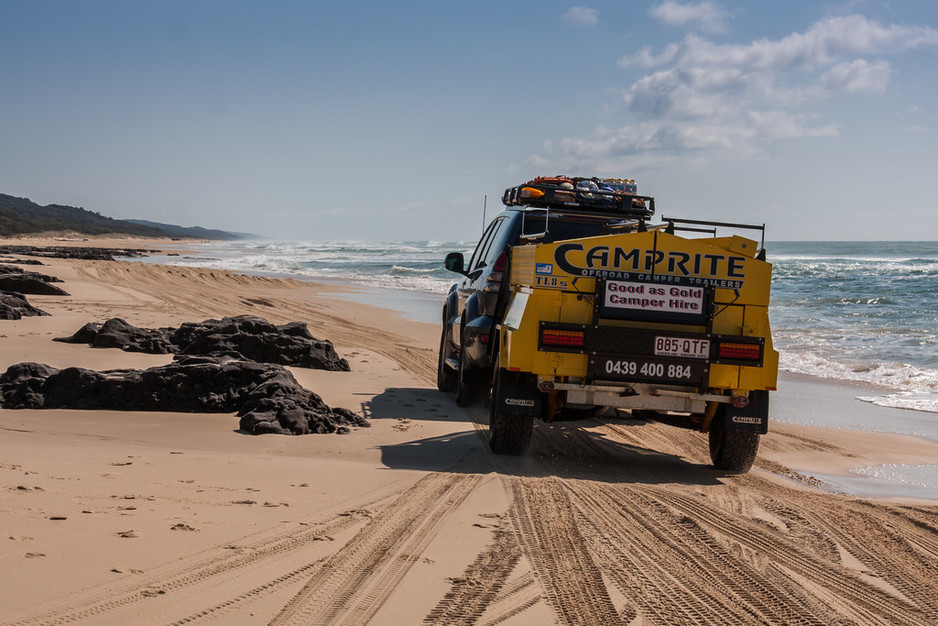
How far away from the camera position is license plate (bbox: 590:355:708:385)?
6254mm

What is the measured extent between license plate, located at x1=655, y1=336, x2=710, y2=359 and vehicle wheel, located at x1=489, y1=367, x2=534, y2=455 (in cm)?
113

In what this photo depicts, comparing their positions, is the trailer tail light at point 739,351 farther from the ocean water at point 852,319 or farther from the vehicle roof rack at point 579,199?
the ocean water at point 852,319

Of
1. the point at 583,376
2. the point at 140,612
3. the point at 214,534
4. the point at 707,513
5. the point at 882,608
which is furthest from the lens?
the point at 583,376

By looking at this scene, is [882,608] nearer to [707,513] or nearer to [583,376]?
[707,513]

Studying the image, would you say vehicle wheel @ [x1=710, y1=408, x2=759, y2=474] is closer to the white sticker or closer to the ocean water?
the white sticker

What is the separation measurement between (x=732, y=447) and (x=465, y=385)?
3.06 meters

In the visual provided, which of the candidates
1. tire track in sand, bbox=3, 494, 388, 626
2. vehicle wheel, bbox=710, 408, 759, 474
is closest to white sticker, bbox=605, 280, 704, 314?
vehicle wheel, bbox=710, 408, 759, 474

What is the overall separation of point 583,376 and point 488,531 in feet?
6.45

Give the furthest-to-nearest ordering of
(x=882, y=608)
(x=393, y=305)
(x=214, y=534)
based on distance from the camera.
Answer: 1. (x=393, y=305)
2. (x=214, y=534)
3. (x=882, y=608)

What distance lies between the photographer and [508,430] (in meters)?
6.71

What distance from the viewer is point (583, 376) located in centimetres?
629

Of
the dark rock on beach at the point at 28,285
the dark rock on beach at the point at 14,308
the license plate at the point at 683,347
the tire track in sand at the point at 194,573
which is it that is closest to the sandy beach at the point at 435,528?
the tire track in sand at the point at 194,573

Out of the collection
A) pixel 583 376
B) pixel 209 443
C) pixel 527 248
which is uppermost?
pixel 527 248

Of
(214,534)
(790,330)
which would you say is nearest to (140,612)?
(214,534)
